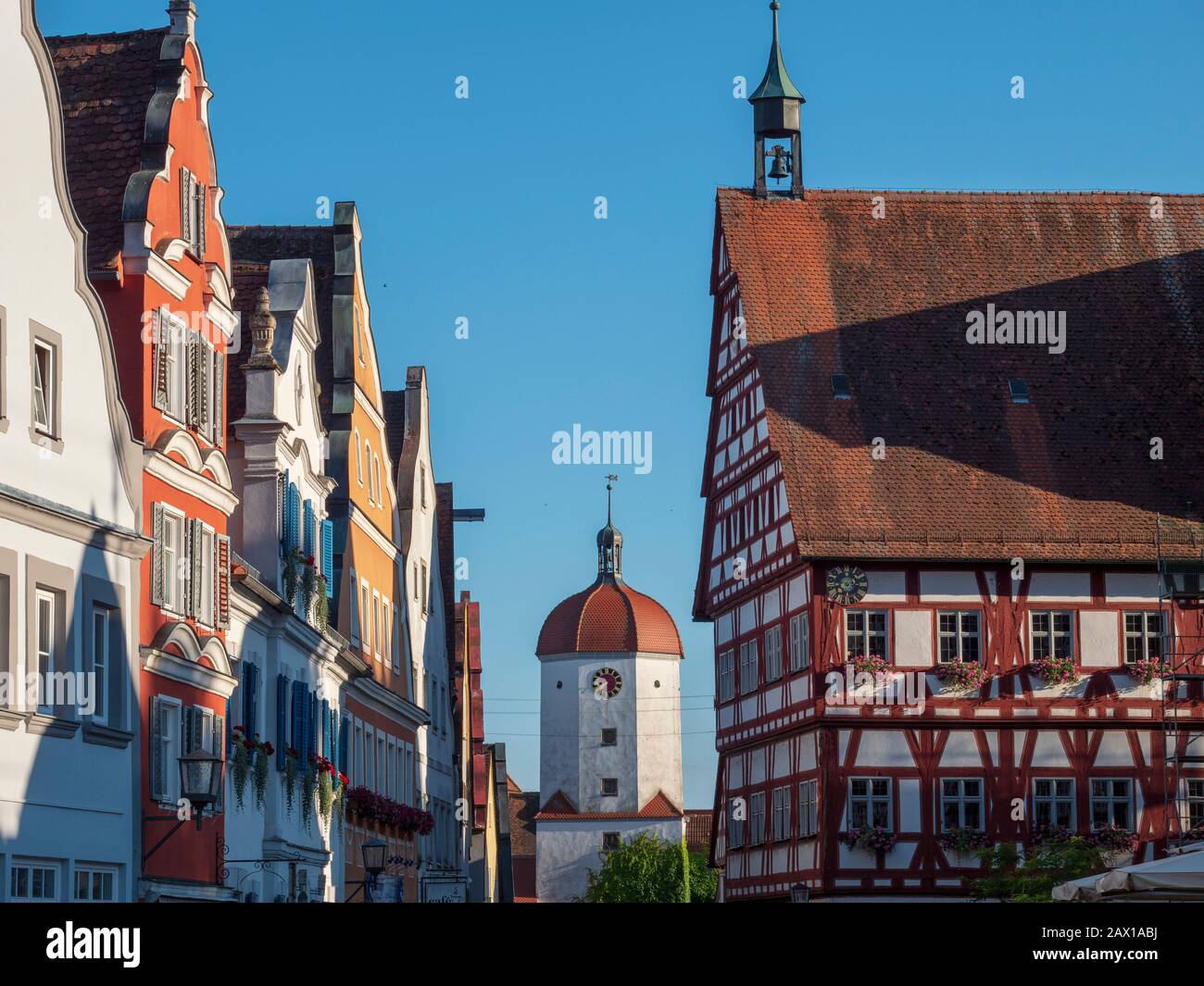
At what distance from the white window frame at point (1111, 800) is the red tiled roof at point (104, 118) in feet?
80.0

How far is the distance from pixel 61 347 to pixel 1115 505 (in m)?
28.6

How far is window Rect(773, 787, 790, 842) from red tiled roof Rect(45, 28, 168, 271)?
74.4 ft

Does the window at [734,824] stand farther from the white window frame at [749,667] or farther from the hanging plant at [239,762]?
the hanging plant at [239,762]

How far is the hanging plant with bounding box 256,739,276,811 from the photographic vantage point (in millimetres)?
26734

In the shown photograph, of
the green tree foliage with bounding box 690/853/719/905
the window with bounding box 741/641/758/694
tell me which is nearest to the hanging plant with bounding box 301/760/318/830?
the window with bounding box 741/641/758/694

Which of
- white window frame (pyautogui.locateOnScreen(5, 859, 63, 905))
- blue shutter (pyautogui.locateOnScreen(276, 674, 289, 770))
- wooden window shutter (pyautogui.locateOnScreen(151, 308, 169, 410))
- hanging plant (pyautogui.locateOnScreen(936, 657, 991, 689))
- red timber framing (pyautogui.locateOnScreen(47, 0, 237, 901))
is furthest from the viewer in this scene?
hanging plant (pyautogui.locateOnScreen(936, 657, 991, 689))

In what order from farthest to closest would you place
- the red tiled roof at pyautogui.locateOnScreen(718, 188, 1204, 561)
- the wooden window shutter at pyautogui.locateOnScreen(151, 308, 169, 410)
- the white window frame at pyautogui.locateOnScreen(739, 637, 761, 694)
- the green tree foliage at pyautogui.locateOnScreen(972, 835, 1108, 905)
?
1. the white window frame at pyautogui.locateOnScreen(739, 637, 761, 694)
2. the red tiled roof at pyautogui.locateOnScreen(718, 188, 1204, 561)
3. the green tree foliage at pyautogui.locateOnScreen(972, 835, 1108, 905)
4. the wooden window shutter at pyautogui.locateOnScreen(151, 308, 169, 410)

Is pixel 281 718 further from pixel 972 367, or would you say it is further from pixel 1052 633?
pixel 972 367

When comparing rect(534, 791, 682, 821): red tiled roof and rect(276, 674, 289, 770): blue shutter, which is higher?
rect(276, 674, 289, 770): blue shutter

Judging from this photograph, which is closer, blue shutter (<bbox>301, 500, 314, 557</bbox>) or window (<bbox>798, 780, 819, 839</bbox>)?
blue shutter (<bbox>301, 500, 314, 557</bbox>)

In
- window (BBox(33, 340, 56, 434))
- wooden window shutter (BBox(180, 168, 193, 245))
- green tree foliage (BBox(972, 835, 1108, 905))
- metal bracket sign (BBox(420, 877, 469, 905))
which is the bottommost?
metal bracket sign (BBox(420, 877, 469, 905))

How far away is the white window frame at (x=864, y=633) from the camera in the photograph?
41500 mm

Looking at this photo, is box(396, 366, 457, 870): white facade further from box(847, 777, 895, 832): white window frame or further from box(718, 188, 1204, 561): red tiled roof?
box(847, 777, 895, 832): white window frame
